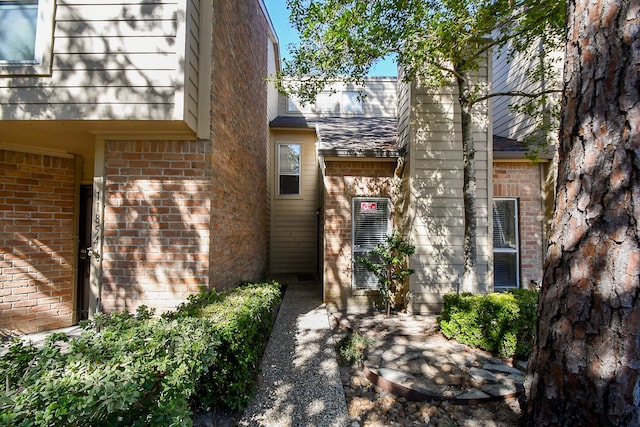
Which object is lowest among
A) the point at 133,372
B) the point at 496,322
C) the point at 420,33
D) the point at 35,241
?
the point at 496,322

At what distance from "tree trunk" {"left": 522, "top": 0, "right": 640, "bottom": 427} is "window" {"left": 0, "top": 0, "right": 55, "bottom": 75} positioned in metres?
4.58

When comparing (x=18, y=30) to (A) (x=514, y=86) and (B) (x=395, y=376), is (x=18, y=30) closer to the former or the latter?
(B) (x=395, y=376)

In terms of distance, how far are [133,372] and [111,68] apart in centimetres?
307

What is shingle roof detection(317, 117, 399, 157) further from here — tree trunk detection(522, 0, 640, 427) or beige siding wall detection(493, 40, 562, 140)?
tree trunk detection(522, 0, 640, 427)

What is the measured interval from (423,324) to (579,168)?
410 centimetres

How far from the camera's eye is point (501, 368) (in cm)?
338

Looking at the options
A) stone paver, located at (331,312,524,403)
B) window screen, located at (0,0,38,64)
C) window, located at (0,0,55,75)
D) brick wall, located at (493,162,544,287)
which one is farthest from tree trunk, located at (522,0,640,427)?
brick wall, located at (493,162,544,287)

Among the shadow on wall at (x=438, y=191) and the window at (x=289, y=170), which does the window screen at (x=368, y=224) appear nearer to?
the shadow on wall at (x=438, y=191)

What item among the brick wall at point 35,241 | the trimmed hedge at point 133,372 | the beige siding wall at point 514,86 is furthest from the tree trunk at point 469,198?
the brick wall at point 35,241

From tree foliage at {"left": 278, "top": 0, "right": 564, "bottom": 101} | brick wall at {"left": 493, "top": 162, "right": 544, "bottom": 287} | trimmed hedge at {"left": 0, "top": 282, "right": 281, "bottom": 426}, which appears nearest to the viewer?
trimmed hedge at {"left": 0, "top": 282, "right": 281, "bottom": 426}

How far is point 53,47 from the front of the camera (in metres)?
3.05

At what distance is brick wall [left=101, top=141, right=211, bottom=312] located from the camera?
343 centimetres

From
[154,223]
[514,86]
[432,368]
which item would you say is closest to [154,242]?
[154,223]

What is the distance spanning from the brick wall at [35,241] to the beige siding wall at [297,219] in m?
5.78
